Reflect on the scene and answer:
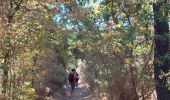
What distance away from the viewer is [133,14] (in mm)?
15805

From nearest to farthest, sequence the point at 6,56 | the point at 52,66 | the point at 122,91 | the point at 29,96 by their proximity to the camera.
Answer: the point at 6,56 → the point at 29,96 → the point at 122,91 → the point at 52,66

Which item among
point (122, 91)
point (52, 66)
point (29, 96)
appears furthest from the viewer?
point (52, 66)

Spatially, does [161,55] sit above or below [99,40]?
below

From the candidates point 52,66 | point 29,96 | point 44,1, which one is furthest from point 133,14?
point 52,66

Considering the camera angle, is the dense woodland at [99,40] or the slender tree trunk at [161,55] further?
the slender tree trunk at [161,55]

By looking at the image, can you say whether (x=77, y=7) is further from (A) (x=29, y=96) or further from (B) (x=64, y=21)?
(A) (x=29, y=96)

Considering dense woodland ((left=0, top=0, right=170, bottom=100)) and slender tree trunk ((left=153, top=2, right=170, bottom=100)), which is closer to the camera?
dense woodland ((left=0, top=0, right=170, bottom=100))

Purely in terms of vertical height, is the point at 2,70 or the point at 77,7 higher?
the point at 77,7

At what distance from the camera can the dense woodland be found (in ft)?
43.7

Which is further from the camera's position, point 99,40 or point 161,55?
point 99,40

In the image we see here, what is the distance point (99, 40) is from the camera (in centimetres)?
1692

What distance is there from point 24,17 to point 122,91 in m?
5.75

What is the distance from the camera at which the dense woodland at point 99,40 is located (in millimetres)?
13320

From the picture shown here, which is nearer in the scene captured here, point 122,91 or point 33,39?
point 33,39
